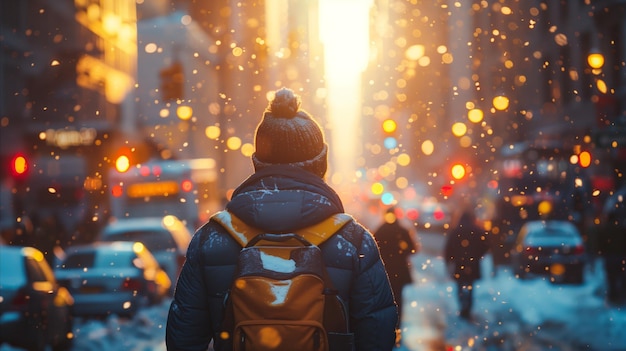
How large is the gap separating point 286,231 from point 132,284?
42.4ft

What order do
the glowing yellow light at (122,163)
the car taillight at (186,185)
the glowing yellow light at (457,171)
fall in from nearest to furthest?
the glowing yellow light at (457,171), the glowing yellow light at (122,163), the car taillight at (186,185)

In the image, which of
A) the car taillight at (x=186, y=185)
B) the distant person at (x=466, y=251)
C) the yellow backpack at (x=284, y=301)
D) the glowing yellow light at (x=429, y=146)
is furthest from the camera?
the glowing yellow light at (x=429, y=146)

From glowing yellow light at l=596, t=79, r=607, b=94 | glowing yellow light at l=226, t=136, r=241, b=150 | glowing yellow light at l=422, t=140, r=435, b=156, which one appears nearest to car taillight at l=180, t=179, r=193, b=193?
glowing yellow light at l=596, t=79, r=607, b=94

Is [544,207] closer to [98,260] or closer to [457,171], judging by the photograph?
[457,171]

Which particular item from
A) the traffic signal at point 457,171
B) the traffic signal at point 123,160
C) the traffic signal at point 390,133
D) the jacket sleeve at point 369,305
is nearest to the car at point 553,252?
the traffic signal at point 390,133

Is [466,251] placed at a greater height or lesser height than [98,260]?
greater

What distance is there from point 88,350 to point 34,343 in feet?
3.37

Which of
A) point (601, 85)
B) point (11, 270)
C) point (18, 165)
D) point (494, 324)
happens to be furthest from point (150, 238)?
point (601, 85)

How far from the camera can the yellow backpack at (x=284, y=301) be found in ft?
10.1

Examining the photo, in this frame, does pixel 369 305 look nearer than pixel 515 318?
Yes

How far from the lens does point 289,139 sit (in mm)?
3529

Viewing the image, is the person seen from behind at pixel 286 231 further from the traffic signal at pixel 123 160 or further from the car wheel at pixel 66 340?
the traffic signal at pixel 123 160

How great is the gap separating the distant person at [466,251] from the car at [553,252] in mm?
7487

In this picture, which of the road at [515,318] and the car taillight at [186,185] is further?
the car taillight at [186,185]
